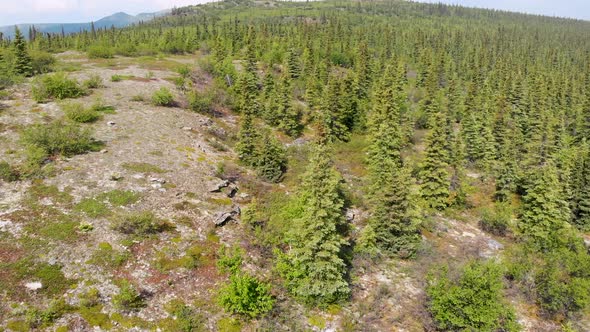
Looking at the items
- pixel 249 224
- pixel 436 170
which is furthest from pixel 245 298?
pixel 436 170

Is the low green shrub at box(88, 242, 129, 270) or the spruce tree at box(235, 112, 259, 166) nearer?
the low green shrub at box(88, 242, 129, 270)

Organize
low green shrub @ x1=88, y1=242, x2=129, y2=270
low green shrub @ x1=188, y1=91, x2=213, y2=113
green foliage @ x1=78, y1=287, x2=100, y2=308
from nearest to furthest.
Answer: green foliage @ x1=78, y1=287, x2=100, y2=308, low green shrub @ x1=88, y1=242, x2=129, y2=270, low green shrub @ x1=188, y1=91, x2=213, y2=113

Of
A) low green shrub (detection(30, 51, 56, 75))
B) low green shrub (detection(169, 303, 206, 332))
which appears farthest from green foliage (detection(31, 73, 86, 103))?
low green shrub (detection(169, 303, 206, 332))

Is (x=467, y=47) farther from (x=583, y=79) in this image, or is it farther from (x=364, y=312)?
(x=364, y=312)

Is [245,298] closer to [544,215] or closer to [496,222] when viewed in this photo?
[496,222]

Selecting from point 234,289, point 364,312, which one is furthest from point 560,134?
point 234,289

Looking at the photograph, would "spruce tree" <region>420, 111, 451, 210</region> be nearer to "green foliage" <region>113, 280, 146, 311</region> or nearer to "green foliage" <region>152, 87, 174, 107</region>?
"green foliage" <region>113, 280, 146, 311</region>
